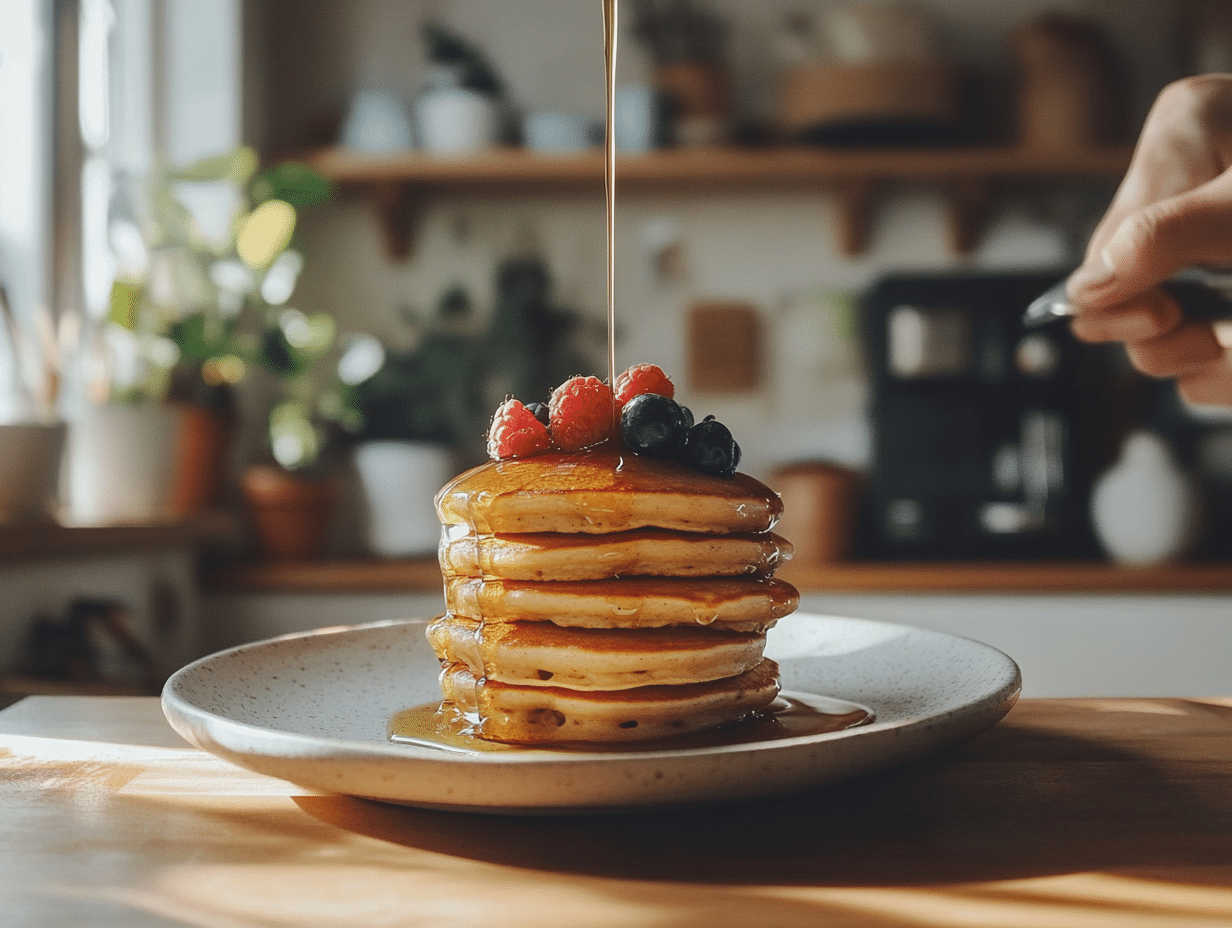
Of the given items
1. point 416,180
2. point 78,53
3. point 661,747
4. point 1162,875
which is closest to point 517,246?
point 416,180

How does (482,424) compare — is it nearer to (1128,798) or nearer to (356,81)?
(356,81)

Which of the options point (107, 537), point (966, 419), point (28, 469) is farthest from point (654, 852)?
point (966, 419)

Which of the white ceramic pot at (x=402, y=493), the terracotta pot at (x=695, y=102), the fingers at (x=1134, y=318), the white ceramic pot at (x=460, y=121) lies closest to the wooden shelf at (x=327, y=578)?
the white ceramic pot at (x=402, y=493)

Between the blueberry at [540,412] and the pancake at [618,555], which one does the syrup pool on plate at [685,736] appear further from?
the blueberry at [540,412]

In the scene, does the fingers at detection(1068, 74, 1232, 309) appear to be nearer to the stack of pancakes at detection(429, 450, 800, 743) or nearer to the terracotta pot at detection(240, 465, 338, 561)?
the stack of pancakes at detection(429, 450, 800, 743)

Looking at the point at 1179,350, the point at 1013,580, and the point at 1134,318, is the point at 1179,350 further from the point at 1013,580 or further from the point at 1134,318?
the point at 1013,580

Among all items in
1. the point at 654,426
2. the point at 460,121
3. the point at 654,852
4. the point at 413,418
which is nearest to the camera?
the point at 654,852

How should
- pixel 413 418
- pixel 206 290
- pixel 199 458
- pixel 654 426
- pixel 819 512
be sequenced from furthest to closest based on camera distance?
pixel 413 418 → pixel 819 512 → pixel 199 458 → pixel 206 290 → pixel 654 426

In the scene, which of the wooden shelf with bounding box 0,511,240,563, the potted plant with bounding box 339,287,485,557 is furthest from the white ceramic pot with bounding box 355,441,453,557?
the wooden shelf with bounding box 0,511,240,563
